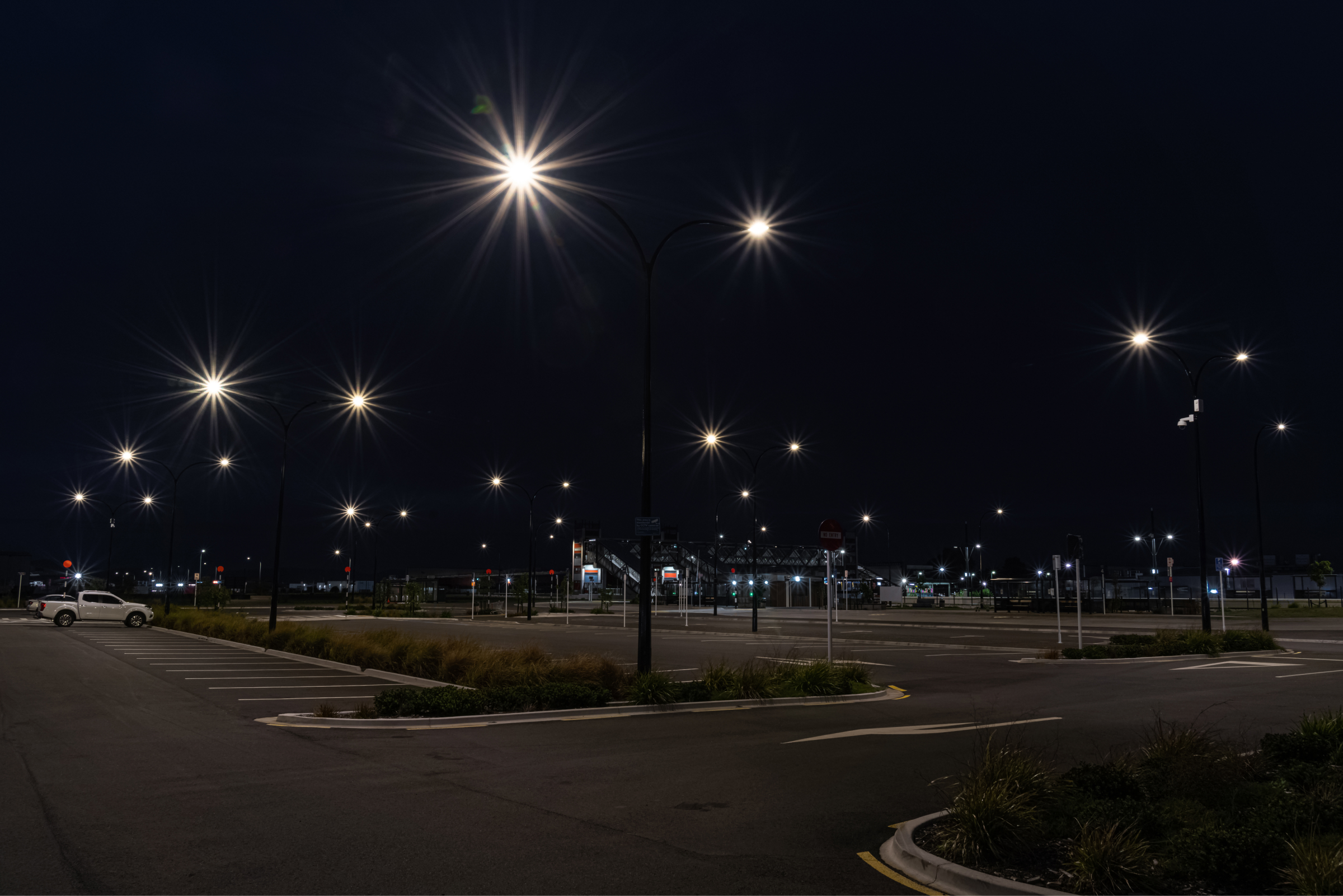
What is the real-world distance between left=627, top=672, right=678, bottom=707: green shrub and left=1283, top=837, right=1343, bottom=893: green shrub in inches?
419

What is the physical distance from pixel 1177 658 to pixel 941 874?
79.7 ft

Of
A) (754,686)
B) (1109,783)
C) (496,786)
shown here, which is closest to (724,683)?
(754,686)

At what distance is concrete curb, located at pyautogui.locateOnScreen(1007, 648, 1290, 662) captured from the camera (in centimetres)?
2598

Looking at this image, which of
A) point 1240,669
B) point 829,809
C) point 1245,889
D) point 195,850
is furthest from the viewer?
point 1240,669

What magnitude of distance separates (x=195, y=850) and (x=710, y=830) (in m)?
3.89

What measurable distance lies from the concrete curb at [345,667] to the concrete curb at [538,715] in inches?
48.5

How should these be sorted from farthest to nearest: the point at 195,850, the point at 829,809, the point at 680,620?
the point at 680,620
the point at 829,809
the point at 195,850

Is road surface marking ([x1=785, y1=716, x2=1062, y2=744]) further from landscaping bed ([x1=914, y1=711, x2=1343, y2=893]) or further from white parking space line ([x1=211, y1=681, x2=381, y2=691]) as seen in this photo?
white parking space line ([x1=211, y1=681, x2=381, y2=691])

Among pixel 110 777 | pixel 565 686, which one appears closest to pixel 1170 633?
pixel 565 686

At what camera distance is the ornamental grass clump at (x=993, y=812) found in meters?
6.68

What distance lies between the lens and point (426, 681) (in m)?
19.5

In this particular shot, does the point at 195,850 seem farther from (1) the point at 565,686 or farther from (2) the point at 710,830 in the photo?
(1) the point at 565,686

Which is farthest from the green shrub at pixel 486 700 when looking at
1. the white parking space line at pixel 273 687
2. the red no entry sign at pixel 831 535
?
the red no entry sign at pixel 831 535

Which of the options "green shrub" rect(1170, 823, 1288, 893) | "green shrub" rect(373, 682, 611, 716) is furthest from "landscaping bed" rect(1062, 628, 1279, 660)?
"green shrub" rect(1170, 823, 1288, 893)
